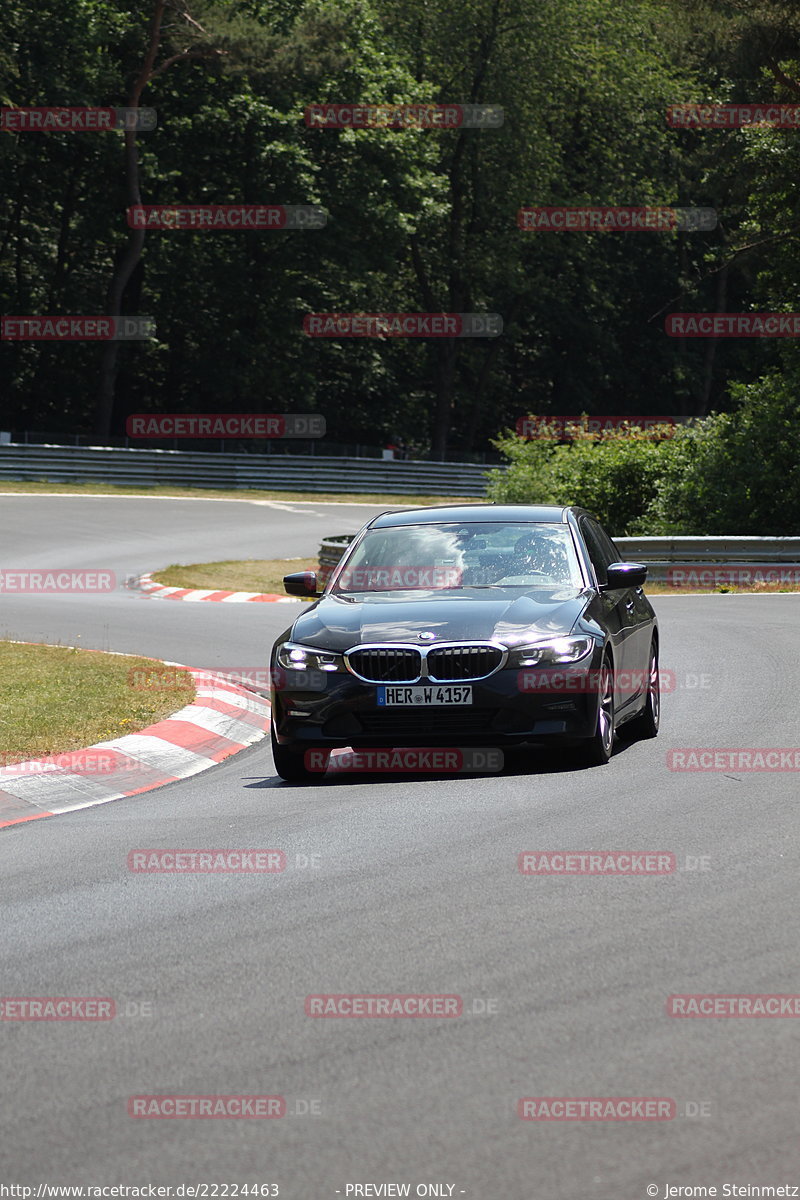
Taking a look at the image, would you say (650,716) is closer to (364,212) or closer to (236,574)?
(236,574)

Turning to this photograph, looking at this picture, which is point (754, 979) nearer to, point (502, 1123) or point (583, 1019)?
point (583, 1019)

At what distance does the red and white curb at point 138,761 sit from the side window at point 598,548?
2855 millimetres

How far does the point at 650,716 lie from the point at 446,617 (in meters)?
2.34

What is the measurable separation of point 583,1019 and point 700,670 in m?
10.3

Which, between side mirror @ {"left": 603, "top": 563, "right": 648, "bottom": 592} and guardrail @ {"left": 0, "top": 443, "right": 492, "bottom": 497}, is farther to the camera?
guardrail @ {"left": 0, "top": 443, "right": 492, "bottom": 497}

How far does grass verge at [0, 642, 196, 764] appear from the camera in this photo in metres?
10.8

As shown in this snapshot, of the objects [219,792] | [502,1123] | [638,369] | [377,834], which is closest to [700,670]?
[219,792]

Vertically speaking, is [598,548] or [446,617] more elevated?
[598,548]

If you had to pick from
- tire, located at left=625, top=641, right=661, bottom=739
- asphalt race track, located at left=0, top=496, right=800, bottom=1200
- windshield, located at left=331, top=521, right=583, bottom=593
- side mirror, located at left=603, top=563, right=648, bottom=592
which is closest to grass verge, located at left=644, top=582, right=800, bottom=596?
tire, located at left=625, top=641, right=661, bottom=739

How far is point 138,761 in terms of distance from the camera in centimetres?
1060

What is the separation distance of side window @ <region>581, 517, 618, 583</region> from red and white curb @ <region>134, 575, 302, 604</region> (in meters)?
12.3

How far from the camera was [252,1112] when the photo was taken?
4.29m

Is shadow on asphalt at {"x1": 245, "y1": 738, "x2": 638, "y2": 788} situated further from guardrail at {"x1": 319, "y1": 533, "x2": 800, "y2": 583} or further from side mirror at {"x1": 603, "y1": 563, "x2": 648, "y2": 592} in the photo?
guardrail at {"x1": 319, "y1": 533, "x2": 800, "y2": 583}

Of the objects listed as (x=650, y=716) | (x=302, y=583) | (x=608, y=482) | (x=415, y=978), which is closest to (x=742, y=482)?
(x=608, y=482)
